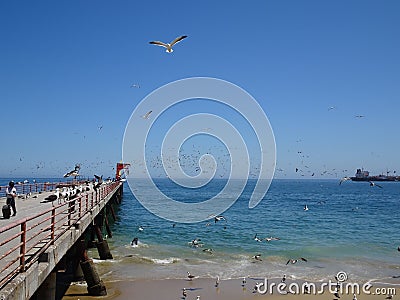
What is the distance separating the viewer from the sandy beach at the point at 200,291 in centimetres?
1362

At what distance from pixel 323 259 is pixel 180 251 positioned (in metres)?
7.42

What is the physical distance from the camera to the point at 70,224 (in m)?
10.9

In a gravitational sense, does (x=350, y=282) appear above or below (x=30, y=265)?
below

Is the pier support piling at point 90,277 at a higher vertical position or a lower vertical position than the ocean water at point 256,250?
higher

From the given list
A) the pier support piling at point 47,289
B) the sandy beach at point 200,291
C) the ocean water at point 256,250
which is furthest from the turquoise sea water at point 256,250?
the pier support piling at point 47,289

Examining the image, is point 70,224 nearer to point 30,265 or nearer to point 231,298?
point 30,265

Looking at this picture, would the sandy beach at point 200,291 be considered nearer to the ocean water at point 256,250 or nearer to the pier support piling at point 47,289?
the ocean water at point 256,250

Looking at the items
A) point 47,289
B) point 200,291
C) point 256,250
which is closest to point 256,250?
point 256,250

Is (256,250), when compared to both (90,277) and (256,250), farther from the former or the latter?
(90,277)

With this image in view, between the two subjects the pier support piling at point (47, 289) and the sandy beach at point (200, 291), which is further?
the sandy beach at point (200, 291)

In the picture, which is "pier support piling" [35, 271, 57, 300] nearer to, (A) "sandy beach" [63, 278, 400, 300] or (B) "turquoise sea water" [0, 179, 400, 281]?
→ (A) "sandy beach" [63, 278, 400, 300]

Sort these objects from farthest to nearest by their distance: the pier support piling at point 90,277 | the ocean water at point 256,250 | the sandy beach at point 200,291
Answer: the ocean water at point 256,250 → the sandy beach at point 200,291 → the pier support piling at point 90,277

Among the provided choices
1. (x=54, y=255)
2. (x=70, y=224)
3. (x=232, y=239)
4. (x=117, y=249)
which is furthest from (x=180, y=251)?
(x=54, y=255)

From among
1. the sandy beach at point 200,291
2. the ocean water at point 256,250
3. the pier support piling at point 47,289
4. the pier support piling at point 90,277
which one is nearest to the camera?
the pier support piling at point 47,289
